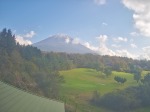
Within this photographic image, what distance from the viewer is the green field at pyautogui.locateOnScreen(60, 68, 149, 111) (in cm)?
7544

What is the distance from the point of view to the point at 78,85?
92938 millimetres

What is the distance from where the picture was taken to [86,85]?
3723 inches

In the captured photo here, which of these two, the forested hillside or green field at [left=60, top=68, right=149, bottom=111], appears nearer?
the forested hillside

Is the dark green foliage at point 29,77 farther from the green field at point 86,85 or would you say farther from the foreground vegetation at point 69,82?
the green field at point 86,85

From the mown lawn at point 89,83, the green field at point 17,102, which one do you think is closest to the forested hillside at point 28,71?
the mown lawn at point 89,83

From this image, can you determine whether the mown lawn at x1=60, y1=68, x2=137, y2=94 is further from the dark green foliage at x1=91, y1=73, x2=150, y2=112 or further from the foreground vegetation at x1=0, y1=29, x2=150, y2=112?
the dark green foliage at x1=91, y1=73, x2=150, y2=112

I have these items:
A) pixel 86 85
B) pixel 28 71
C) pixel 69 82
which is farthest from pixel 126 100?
pixel 69 82

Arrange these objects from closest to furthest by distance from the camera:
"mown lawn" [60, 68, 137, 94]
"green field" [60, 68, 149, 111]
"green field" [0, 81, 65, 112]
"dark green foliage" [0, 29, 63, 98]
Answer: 1. "green field" [0, 81, 65, 112]
2. "dark green foliage" [0, 29, 63, 98]
3. "green field" [60, 68, 149, 111]
4. "mown lawn" [60, 68, 137, 94]

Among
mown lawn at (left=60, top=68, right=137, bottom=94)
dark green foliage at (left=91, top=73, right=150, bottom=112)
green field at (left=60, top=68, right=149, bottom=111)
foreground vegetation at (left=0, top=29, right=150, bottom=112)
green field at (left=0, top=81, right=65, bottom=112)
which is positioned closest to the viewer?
green field at (left=0, top=81, right=65, bottom=112)

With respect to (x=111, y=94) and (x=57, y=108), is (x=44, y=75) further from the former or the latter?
(x=57, y=108)

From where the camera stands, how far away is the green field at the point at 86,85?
7544 centimetres

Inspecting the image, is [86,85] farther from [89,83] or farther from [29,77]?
[29,77]

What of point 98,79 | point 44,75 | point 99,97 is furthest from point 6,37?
point 99,97

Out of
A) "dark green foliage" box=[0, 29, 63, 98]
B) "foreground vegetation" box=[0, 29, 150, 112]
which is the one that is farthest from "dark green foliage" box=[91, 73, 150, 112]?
"dark green foliage" box=[0, 29, 63, 98]
